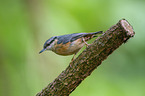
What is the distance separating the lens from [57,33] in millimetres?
6234

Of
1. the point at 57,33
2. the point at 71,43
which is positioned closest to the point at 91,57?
the point at 71,43

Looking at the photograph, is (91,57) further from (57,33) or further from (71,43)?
(57,33)

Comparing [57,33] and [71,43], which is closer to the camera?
[71,43]

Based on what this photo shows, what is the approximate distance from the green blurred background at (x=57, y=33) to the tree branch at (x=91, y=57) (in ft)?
7.32

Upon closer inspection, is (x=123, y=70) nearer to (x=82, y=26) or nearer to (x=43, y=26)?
(x=82, y=26)

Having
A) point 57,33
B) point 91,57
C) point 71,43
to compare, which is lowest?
point 91,57

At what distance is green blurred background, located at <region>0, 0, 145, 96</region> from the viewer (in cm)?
553

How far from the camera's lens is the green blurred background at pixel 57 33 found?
18.1ft

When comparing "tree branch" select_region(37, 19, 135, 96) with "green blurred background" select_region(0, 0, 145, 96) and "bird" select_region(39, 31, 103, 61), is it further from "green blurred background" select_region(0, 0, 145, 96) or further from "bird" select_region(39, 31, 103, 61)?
"green blurred background" select_region(0, 0, 145, 96)

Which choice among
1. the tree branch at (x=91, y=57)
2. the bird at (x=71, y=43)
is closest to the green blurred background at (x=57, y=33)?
the bird at (x=71, y=43)

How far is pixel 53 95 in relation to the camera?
3.50 metres

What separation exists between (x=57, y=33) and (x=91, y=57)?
3.18 meters

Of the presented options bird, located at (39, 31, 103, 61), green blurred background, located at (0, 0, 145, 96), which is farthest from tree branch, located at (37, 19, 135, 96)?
green blurred background, located at (0, 0, 145, 96)

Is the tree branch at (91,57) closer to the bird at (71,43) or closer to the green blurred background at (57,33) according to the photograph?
the bird at (71,43)
